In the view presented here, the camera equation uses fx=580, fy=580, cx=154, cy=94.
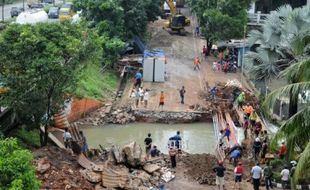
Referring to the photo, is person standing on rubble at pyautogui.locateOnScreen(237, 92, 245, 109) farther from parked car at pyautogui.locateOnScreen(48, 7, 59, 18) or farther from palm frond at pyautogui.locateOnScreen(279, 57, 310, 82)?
parked car at pyautogui.locateOnScreen(48, 7, 59, 18)

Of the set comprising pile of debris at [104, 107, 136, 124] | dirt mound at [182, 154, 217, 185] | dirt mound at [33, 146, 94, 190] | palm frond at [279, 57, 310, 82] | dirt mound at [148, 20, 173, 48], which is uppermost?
palm frond at [279, 57, 310, 82]

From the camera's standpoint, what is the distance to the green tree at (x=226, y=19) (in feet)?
145

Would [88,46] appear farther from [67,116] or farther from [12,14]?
[12,14]

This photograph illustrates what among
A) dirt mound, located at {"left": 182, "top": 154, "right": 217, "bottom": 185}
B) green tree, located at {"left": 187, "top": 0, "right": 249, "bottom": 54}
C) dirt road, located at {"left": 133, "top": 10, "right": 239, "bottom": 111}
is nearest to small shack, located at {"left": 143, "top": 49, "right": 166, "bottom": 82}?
dirt road, located at {"left": 133, "top": 10, "right": 239, "bottom": 111}

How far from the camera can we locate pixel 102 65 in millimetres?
42375

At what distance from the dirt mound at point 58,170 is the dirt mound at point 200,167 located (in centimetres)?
469

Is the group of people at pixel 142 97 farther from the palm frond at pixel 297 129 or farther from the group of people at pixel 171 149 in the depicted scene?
the palm frond at pixel 297 129

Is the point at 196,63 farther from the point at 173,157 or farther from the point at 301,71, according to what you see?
the point at 301,71

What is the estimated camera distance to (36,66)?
22859 mm

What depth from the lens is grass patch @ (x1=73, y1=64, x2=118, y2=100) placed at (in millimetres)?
36028

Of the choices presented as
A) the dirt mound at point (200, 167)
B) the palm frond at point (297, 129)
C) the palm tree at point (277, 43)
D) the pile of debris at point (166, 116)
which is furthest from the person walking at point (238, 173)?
the pile of debris at point (166, 116)

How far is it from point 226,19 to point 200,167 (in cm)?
2148

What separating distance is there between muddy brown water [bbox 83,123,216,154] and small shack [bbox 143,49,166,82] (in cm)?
625

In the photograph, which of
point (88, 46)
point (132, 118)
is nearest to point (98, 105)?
point (132, 118)
